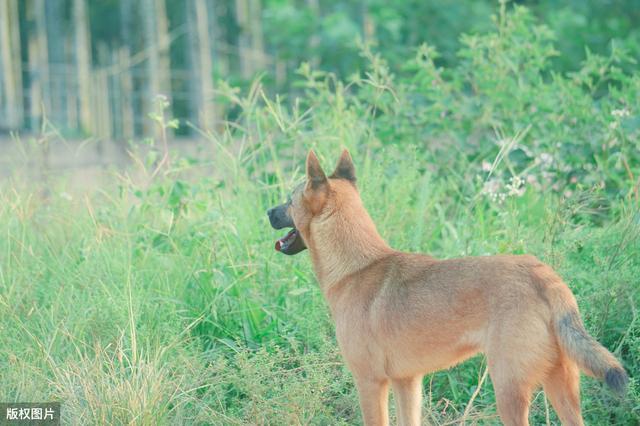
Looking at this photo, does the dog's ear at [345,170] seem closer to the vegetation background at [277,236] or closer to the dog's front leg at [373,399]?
the vegetation background at [277,236]

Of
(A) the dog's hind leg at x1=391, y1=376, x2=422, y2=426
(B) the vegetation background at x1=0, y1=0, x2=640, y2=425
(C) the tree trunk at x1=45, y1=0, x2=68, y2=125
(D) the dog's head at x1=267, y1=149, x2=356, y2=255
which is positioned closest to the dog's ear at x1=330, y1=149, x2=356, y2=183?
(D) the dog's head at x1=267, y1=149, x2=356, y2=255

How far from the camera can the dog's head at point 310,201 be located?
514 cm

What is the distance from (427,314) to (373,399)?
1.83ft

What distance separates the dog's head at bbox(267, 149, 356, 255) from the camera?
16.9 ft

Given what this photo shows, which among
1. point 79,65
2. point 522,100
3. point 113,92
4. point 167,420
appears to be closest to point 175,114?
point 113,92

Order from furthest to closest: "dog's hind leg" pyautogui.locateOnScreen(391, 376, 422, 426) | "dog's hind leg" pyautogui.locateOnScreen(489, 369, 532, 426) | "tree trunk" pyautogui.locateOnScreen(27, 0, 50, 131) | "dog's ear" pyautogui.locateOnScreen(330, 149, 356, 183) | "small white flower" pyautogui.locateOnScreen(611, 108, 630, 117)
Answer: "tree trunk" pyautogui.locateOnScreen(27, 0, 50, 131) → "small white flower" pyautogui.locateOnScreen(611, 108, 630, 117) → "dog's ear" pyautogui.locateOnScreen(330, 149, 356, 183) → "dog's hind leg" pyautogui.locateOnScreen(391, 376, 422, 426) → "dog's hind leg" pyautogui.locateOnScreen(489, 369, 532, 426)

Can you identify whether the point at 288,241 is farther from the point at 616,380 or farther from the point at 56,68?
the point at 56,68

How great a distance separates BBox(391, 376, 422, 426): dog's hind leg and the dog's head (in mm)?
950

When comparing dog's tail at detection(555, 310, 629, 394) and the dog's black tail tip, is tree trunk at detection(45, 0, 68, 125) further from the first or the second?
the dog's black tail tip

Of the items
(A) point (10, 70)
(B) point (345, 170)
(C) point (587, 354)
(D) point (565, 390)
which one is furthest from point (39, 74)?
(C) point (587, 354)

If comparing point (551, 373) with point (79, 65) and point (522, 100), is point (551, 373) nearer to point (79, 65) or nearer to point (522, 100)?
point (522, 100)

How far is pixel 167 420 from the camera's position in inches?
Answer: 206

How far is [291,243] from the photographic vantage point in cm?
546

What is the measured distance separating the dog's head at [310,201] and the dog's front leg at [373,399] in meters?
0.91
